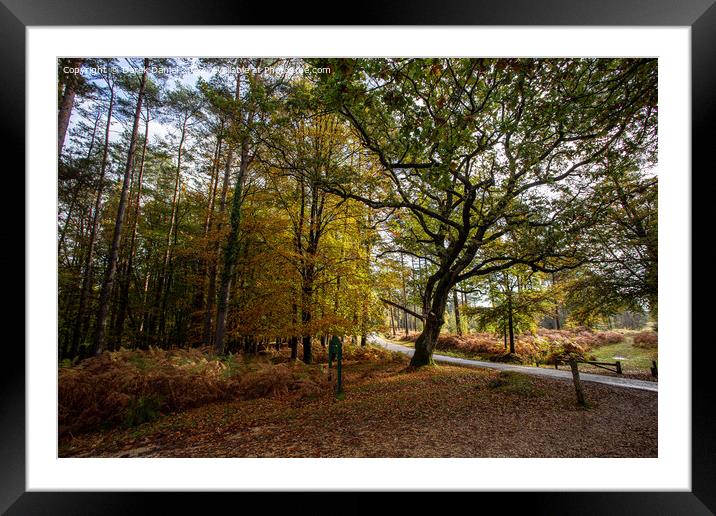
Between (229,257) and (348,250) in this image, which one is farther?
(348,250)

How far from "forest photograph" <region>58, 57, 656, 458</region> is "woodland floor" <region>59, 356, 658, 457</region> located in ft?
0.13

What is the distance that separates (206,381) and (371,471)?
3802 mm

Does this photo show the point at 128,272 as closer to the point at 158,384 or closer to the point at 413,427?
the point at 158,384

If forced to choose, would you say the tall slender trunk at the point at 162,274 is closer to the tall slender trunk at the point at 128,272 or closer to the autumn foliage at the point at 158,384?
the tall slender trunk at the point at 128,272

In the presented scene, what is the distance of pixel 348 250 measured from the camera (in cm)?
686

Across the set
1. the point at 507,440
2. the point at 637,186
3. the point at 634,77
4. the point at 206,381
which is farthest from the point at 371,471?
the point at 637,186

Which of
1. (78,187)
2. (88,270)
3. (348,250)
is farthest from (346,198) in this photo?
(88,270)

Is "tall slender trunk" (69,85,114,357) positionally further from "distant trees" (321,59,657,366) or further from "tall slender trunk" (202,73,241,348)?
"distant trees" (321,59,657,366)

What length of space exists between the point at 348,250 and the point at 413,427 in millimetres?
4531
